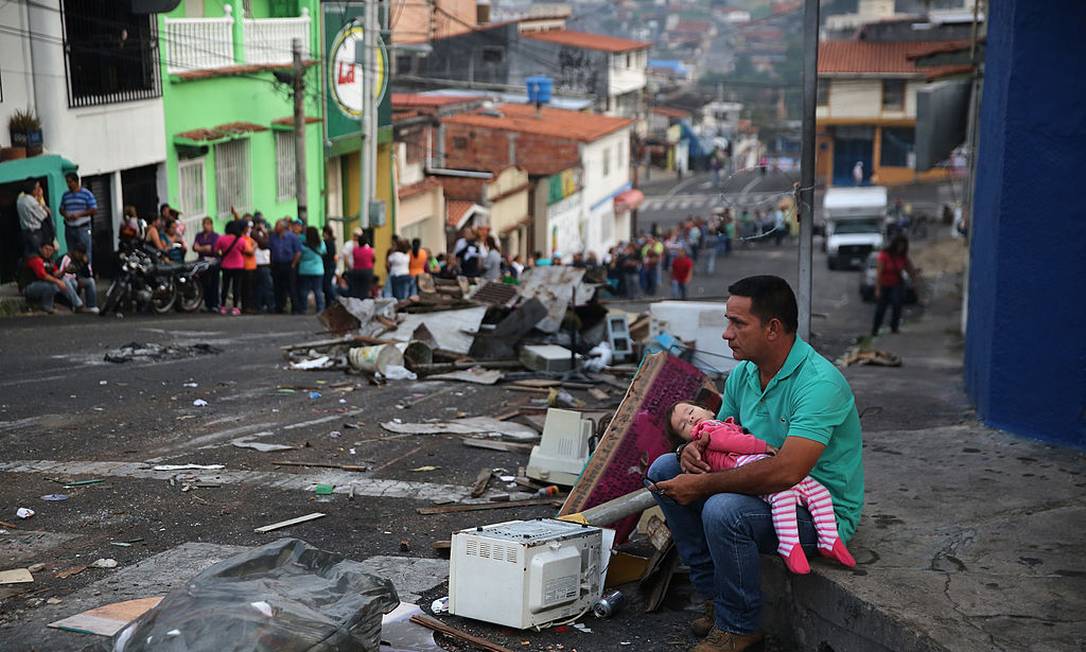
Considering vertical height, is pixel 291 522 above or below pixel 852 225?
above

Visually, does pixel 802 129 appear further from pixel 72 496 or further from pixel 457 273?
pixel 457 273

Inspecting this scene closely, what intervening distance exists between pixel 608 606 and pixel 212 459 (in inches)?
152

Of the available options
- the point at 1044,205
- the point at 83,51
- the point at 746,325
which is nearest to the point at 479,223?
the point at 83,51

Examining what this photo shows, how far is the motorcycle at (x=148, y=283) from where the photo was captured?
17.5m

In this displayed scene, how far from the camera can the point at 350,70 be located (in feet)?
110

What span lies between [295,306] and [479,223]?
70.0 ft

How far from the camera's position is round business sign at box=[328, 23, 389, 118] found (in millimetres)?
32875

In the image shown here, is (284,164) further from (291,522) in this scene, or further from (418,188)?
(291,522)

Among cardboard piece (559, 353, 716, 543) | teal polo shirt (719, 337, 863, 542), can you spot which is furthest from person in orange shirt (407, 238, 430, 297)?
teal polo shirt (719, 337, 863, 542)

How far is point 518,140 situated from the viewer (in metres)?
48.9

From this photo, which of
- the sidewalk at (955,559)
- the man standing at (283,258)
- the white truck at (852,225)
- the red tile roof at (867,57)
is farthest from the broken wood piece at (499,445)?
the red tile roof at (867,57)

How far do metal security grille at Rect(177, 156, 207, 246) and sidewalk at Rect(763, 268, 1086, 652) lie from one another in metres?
20.1

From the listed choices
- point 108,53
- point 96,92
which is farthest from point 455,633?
point 108,53

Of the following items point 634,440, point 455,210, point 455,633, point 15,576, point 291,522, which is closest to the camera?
point 455,633
